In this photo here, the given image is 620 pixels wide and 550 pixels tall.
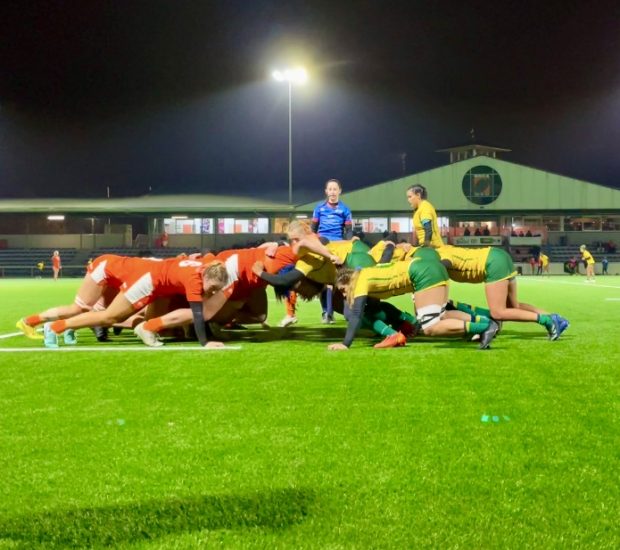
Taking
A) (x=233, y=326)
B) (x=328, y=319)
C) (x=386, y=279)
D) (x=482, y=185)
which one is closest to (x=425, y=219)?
(x=386, y=279)

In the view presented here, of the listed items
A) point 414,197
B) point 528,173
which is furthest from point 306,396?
point 528,173

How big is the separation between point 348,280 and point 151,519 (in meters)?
5.44

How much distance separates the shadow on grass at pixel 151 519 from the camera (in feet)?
8.33

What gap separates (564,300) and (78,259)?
43.1m

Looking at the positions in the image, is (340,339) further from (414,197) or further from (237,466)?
(237,466)

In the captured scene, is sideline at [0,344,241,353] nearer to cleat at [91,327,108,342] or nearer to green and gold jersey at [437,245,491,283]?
cleat at [91,327,108,342]

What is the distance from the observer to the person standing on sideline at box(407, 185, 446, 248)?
8773 mm

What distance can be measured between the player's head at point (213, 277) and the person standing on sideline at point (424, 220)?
2.73 meters

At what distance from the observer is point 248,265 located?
8477 mm

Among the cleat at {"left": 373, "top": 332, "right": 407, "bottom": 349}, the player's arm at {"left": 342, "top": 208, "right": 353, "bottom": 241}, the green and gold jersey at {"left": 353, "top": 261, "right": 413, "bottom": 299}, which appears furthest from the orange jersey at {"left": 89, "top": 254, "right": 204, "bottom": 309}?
the player's arm at {"left": 342, "top": 208, "right": 353, "bottom": 241}

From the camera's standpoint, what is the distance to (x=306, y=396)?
5082 mm

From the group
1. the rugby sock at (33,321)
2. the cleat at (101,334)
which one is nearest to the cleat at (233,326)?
the cleat at (101,334)

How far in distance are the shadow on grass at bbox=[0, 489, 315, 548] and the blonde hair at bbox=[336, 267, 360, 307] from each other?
16.1 feet

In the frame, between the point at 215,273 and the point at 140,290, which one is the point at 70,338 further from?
the point at 215,273
